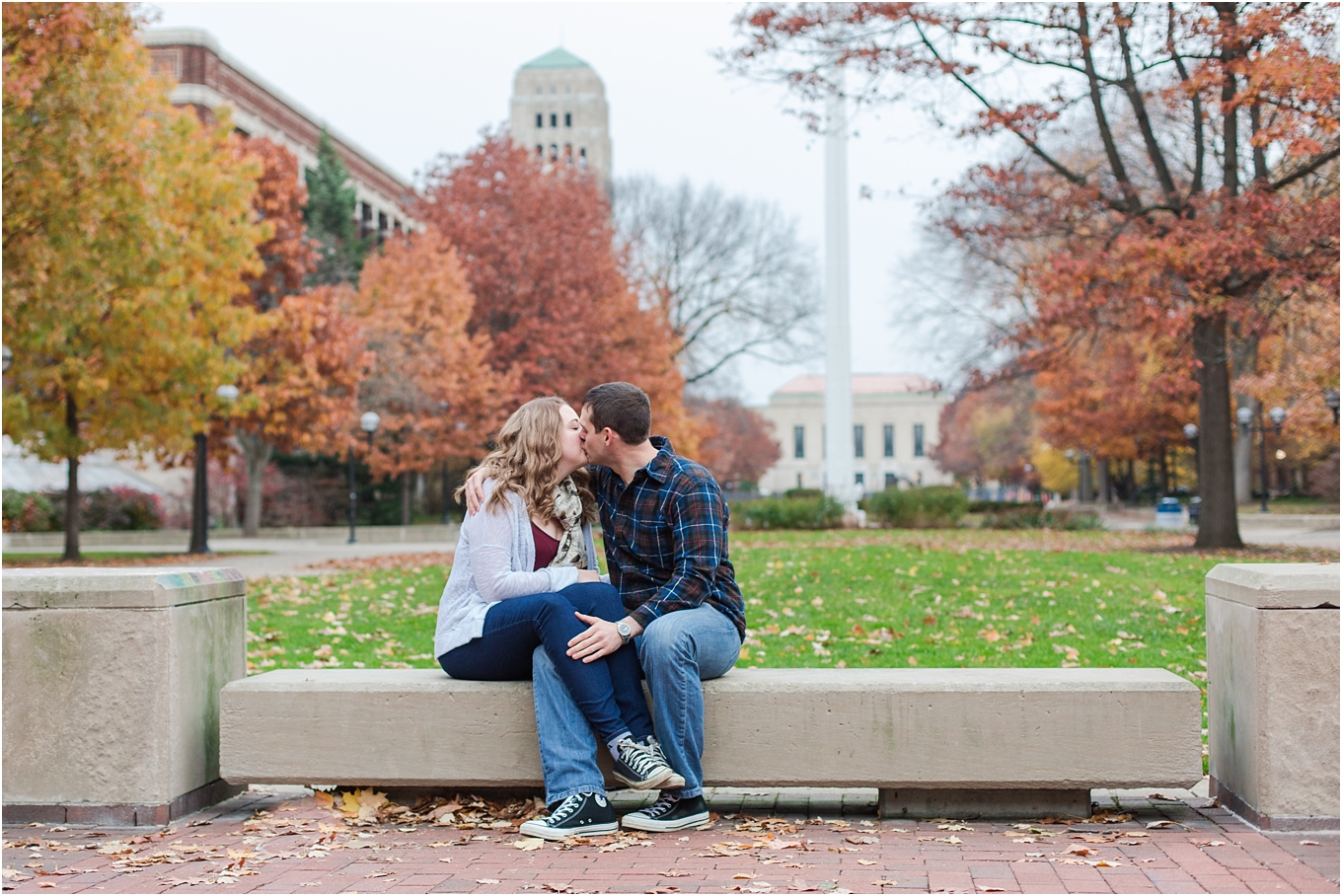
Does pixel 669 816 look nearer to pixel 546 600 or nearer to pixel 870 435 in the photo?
pixel 546 600

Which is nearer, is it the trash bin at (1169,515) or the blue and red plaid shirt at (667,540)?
the blue and red plaid shirt at (667,540)

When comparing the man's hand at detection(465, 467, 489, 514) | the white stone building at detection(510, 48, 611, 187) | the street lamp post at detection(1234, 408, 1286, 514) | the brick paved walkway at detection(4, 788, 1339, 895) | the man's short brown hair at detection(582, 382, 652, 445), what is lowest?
the brick paved walkway at detection(4, 788, 1339, 895)

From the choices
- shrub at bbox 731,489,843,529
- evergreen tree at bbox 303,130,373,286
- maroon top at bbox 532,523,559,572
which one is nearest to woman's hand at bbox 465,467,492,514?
maroon top at bbox 532,523,559,572

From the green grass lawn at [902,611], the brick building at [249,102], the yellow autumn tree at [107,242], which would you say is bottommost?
the green grass lawn at [902,611]

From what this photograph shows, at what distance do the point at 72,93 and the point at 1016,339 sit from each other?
14.1 metres

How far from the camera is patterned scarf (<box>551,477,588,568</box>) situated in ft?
16.0

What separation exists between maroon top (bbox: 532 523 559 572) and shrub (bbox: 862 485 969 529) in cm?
2418

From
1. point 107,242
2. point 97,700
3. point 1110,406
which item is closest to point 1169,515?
point 1110,406

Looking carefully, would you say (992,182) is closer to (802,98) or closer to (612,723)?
(802,98)

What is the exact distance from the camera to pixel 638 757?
14.8 feet

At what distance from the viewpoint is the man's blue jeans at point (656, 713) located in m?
4.52

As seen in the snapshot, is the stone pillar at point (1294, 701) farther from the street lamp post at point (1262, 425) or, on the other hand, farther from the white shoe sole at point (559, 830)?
the street lamp post at point (1262, 425)

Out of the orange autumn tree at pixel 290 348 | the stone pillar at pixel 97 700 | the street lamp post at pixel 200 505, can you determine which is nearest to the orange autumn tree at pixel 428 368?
the orange autumn tree at pixel 290 348

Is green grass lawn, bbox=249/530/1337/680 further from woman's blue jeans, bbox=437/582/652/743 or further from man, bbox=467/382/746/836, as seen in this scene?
woman's blue jeans, bbox=437/582/652/743
